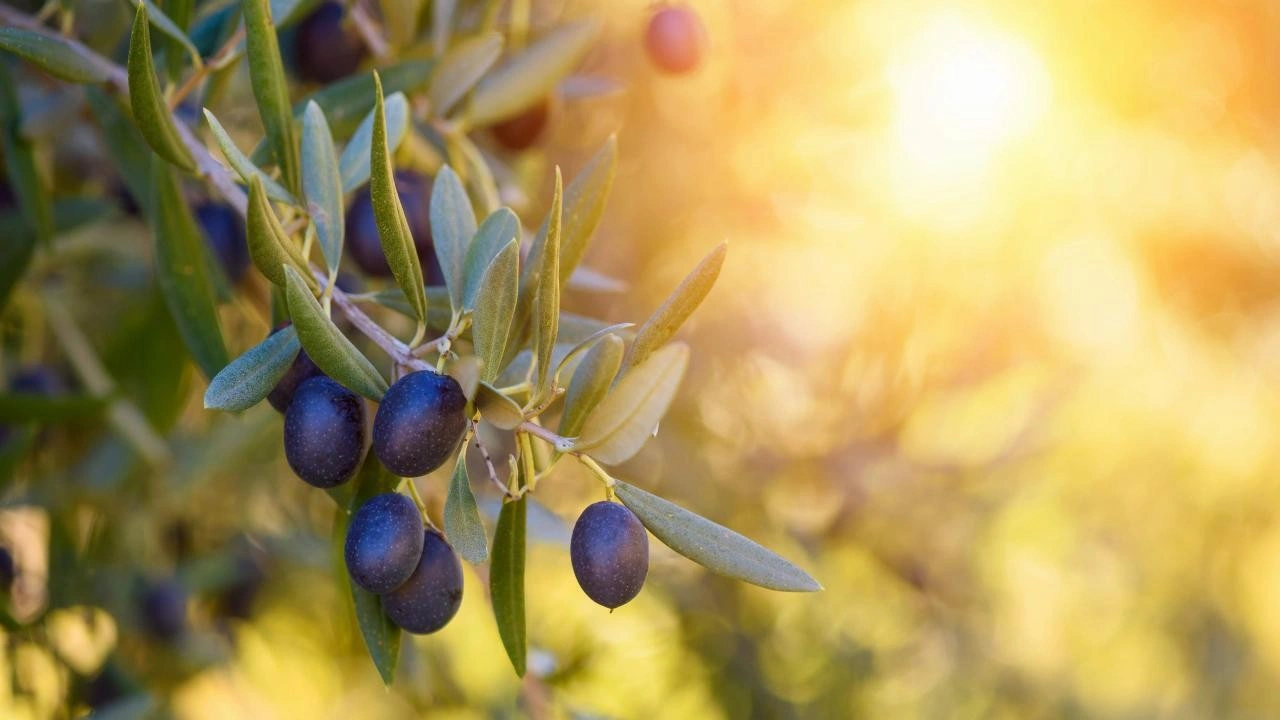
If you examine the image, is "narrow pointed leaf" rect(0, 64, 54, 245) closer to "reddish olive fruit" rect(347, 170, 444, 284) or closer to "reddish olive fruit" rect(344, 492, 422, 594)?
"reddish olive fruit" rect(347, 170, 444, 284)

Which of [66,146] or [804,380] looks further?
[804,380]

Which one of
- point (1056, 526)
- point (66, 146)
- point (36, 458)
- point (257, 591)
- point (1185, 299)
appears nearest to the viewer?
point (66, 146)

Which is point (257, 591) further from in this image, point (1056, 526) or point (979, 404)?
point (1056, 526)

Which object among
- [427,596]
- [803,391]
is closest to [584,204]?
[427,596]

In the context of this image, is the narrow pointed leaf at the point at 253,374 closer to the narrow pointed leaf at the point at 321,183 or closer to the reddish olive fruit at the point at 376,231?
the narrow pointed leaf at the point at 321,183

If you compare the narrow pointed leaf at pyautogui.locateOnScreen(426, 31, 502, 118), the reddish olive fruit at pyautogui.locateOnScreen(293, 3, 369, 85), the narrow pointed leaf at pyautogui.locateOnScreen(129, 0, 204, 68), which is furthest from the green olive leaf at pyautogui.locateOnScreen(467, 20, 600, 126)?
the narrow pointed leaf at pyautogui.locateOnScreen(129, 0, 204, 68)

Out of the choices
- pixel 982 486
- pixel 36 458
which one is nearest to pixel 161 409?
pixel 36 458
